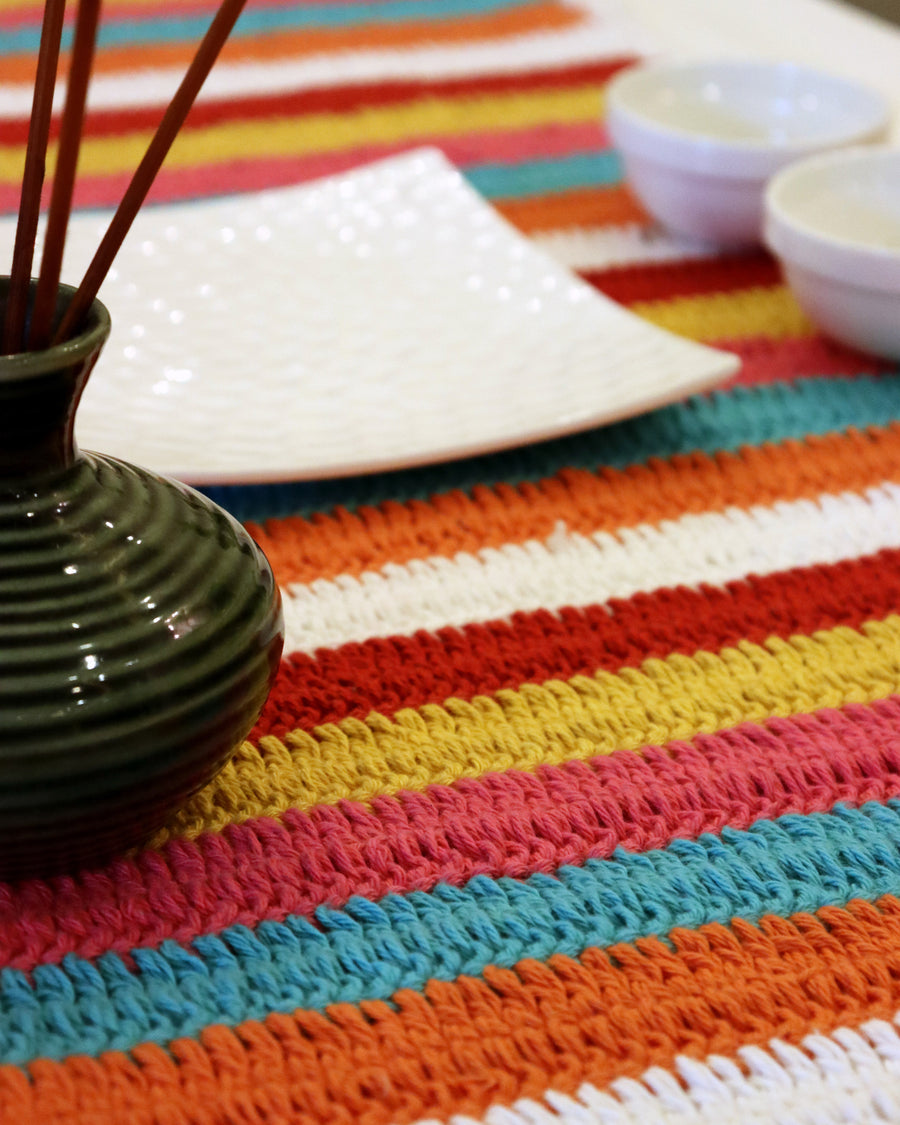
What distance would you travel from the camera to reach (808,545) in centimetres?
71

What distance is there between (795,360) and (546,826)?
492 millimetres

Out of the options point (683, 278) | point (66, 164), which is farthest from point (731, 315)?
point (66, 164)

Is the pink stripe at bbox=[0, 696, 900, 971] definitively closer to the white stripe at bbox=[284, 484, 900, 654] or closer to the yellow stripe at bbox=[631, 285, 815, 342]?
the white stripe at bbox=[284, 484, 900, 654]

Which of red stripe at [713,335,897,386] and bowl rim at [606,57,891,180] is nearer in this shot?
red stripe at [713,335,897,386]

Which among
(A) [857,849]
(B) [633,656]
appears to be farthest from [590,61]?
(A) [857,849]

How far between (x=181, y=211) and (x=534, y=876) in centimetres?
59

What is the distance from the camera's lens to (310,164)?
3.82ft

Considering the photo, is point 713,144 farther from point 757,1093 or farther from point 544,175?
point 757,1093

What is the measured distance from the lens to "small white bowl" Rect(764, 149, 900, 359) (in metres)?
0.83

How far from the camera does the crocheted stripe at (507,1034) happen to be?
0.40m

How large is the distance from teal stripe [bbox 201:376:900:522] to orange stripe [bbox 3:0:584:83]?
0.77 meters

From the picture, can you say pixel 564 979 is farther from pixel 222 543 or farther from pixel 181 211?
pixel 181 211

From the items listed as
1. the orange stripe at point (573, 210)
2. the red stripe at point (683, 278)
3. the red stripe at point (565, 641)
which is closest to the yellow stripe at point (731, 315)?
the red stripe at point (683, 278)

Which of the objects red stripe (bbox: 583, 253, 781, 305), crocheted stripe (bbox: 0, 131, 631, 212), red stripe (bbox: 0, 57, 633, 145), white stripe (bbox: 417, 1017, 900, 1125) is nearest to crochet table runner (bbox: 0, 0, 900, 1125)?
white stripe (bbox: 417, 1017, 900, 1125)
